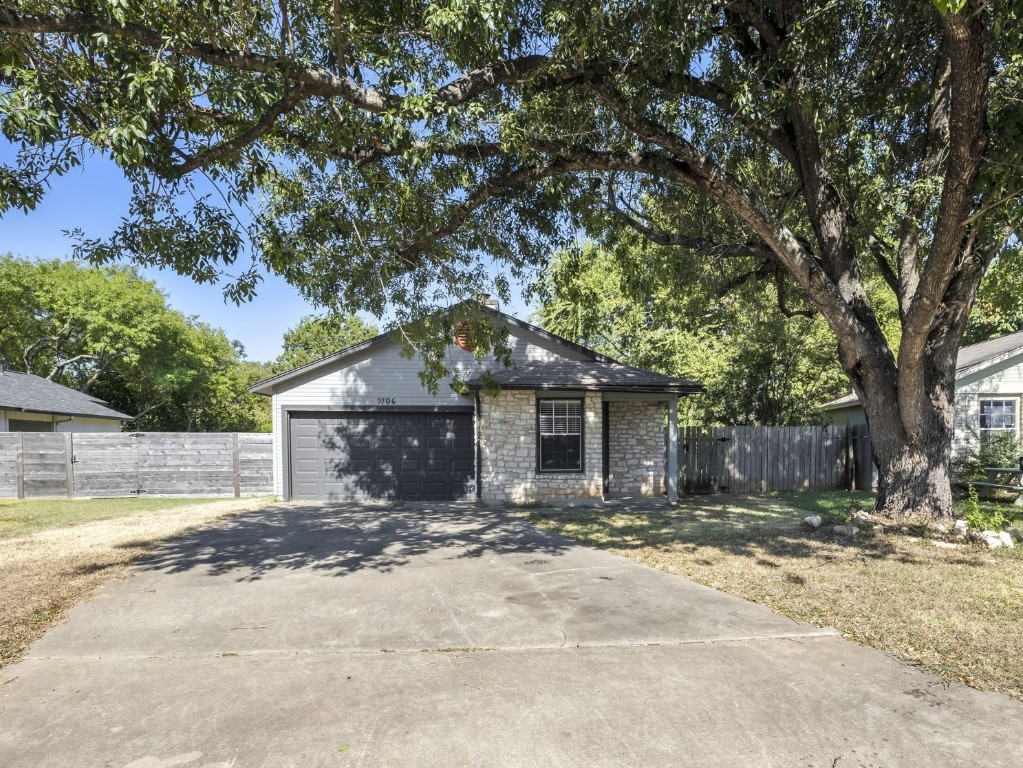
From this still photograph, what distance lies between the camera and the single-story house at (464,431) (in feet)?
42.5

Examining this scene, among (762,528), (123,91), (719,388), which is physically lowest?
(762,528)

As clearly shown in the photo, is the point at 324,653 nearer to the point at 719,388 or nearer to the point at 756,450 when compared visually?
the point at 756,450

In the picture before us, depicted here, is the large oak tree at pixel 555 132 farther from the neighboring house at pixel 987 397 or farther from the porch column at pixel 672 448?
the neighboring house at pixel 987 397

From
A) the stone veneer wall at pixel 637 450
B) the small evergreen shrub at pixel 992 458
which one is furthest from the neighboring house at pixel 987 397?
the stone veneer wall at pixel 637 450

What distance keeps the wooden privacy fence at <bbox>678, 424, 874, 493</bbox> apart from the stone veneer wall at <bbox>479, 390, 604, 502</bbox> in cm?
334

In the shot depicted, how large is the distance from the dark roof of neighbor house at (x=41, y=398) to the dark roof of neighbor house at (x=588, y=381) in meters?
15.2

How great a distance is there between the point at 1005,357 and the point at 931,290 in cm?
1105

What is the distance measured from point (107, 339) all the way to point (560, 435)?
25.4 meters

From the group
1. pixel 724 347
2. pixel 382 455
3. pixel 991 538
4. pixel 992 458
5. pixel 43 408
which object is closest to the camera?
pixel 991 538

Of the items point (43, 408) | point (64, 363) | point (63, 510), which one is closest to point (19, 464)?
point (63, 510)

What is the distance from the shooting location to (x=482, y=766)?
2801mm

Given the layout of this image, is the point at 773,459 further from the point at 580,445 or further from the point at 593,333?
the point at 593,333

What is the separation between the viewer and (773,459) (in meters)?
15.4

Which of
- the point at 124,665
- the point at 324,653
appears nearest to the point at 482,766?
the point at 324,653
